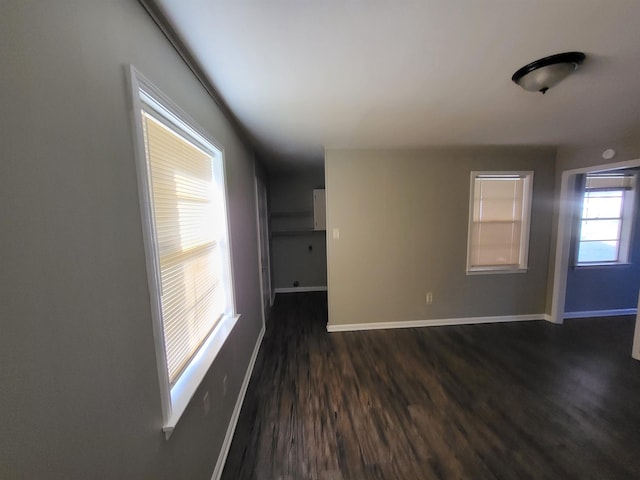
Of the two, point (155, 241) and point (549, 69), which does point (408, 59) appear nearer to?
point (549, 69)

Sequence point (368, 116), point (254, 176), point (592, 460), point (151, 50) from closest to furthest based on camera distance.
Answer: point (151, 50) < point (592, 460) < point (368, 116) < point (254, 176)

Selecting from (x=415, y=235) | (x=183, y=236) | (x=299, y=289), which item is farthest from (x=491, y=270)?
(x=183, y=236)

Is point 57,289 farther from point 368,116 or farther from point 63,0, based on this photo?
point 368,116

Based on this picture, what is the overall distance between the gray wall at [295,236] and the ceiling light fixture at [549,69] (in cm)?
369

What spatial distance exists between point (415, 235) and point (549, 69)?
2114 mm

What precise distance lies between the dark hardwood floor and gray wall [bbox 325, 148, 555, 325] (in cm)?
41

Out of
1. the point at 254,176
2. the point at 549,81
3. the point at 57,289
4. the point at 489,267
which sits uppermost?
the point at 549,81

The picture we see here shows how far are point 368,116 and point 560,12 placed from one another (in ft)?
3.93

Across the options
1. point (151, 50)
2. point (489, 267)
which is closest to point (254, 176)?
point (151, 50)

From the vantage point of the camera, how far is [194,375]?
4.28 feet

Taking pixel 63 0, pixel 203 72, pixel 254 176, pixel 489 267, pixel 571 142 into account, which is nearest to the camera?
pixel 63 0

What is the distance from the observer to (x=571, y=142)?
9.78 ft

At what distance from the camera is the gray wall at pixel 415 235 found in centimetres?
319

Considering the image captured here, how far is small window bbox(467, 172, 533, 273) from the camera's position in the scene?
3.34m
